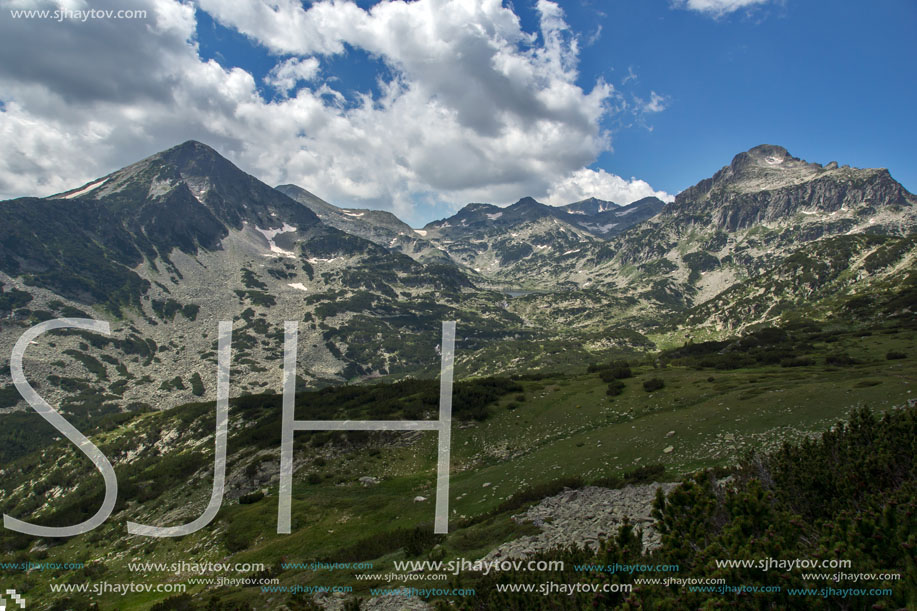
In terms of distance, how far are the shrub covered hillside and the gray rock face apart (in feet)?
15.2

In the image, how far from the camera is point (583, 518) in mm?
21266

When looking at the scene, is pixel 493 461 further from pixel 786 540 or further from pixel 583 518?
pixel 786 540

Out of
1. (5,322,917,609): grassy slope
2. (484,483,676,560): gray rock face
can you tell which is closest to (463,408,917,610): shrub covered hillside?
(484,483,676,560): gray rock face

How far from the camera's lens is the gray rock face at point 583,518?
18250 millimetres

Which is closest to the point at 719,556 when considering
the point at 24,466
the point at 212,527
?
the point at 212,527

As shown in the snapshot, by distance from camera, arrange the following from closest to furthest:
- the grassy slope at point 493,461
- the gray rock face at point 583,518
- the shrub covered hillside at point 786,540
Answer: the shrub covered hillside at point 786,540 → the gray rock face at point 583,518 → the grassy slope at point 493,461

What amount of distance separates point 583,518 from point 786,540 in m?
12.1

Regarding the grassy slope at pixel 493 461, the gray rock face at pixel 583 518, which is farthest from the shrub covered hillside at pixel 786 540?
the grassy slope at pixel 493 461

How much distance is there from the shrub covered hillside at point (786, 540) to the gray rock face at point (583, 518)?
4627mm

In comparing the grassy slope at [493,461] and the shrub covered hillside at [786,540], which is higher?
the shrub covered hillside at [786,540]

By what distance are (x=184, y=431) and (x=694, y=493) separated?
102239 millimetres

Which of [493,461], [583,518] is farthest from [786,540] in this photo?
[493,461]

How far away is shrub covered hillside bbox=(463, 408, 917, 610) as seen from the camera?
315 inches

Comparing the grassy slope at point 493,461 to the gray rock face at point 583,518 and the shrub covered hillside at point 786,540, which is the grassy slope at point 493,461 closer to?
the gray rock face at point 583,518
